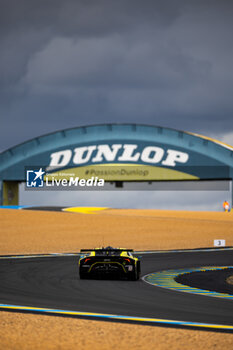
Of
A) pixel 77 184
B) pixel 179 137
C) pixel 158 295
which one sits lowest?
pixel 158 295

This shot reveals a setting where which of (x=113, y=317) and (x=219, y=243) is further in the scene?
(x=219, y=243)

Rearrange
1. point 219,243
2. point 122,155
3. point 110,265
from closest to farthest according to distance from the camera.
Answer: point 110,265, point 219,243, point 122,155

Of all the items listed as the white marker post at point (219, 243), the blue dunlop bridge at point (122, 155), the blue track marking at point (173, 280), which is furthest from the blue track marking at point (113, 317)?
the blue dunlop bridge at point (122, 155)

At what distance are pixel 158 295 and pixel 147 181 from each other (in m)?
47.8

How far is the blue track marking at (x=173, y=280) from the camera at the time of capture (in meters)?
17.7

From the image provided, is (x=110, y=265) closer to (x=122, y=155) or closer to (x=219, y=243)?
(x=219, y=243)

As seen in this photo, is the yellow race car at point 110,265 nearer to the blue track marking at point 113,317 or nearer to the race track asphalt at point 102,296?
the race track asphalt at point 102,296

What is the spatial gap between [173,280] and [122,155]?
145ft

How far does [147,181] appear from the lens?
64500 mm

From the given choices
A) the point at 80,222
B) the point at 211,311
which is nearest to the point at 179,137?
the point at 80,222

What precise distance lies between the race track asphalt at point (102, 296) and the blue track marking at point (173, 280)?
0.56 meters

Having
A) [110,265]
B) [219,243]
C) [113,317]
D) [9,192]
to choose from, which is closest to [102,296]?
[113,317]

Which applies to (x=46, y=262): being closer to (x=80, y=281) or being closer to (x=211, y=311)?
(x=80, y=281)

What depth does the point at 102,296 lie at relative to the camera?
16.5 m
